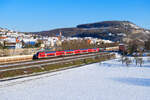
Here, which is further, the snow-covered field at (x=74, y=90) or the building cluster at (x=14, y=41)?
the building cluster at (x=14, y=41)

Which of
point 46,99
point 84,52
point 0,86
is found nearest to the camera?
point 46,99

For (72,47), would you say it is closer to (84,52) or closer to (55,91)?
(84,52)

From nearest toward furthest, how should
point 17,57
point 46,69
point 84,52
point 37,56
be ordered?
point 46,69, point 17,57, point 37,56, point 84,52

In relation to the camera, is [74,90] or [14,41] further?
[14,41]

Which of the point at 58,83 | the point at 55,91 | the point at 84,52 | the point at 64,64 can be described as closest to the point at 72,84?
the point at 58,83

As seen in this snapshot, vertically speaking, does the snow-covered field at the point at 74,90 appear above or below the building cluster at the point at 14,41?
below

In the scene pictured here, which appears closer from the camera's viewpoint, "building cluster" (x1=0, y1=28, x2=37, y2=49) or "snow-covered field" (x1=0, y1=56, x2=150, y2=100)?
"snow-covered field" (x1=0, y1=56, x2=150, y2=100)

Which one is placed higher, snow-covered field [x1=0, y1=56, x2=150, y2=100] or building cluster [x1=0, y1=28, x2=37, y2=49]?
building cluster [x1=0, y1=28, x2=37, y2=49]

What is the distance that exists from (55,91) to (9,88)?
3.01 meters

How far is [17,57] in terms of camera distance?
90.2 feet

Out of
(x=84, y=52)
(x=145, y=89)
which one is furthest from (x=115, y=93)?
(x=84, y=52)

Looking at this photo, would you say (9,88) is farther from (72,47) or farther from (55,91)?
(72,47)

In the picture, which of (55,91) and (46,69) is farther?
(46,69)

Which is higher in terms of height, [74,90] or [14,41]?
[14,41]
